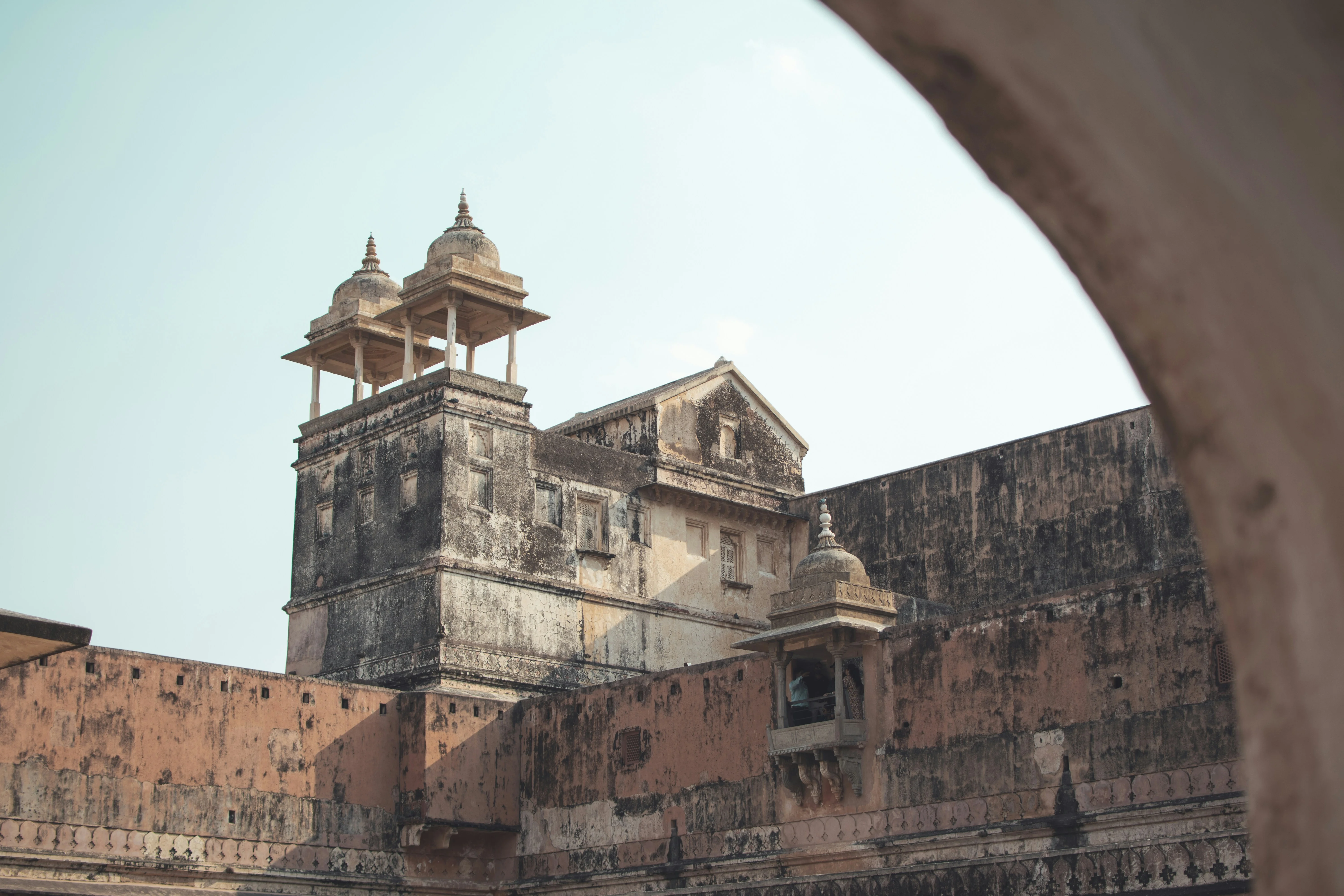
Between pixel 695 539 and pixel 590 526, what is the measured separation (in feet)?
6.71

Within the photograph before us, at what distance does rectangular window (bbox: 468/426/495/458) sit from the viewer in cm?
2258

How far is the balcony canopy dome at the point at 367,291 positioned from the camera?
25.2m

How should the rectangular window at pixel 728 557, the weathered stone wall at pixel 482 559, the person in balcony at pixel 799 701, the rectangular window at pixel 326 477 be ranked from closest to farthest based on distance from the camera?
the person in balcony at pixel 799 701 < the weathered stone wall at pixel 482 559 < the rectangular window at pixel 326 477 < the rectangular window at pixel 728 557

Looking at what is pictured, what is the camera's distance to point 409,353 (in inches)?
914

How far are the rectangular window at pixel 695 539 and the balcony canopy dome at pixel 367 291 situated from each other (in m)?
5.83

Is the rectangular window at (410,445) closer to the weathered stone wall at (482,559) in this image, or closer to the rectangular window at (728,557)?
the weathered stone wall at (482,559)

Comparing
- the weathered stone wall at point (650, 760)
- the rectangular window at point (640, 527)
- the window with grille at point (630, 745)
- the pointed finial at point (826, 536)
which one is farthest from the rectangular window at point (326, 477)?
the pointed finial at point (826, 536)

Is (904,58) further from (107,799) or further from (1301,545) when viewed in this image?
(107,799)

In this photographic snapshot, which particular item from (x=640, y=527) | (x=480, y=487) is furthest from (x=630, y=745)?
(x=640, y=527)

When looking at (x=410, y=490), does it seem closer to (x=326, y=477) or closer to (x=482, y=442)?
(x=482, y=442)

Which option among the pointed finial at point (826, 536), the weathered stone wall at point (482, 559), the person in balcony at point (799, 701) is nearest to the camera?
the person in balcony at point (799, 701)

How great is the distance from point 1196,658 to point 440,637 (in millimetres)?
10566

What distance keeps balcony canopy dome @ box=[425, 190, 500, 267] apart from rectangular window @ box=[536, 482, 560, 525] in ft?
11.1

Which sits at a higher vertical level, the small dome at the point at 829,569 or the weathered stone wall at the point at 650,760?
the small dome at the point at 829,569
